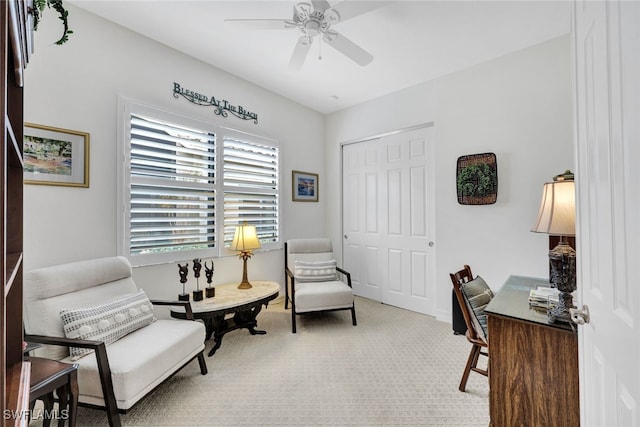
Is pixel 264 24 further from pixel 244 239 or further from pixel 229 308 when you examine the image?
pixel 229 308

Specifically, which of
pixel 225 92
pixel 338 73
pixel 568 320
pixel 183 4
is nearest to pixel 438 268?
pixel 568 320

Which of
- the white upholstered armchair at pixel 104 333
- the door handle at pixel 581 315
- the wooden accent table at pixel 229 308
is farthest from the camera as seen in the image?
the wooden accent table at pixel 229 308

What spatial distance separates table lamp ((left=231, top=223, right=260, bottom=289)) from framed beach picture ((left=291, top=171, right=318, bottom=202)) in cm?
117

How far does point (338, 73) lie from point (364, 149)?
124cm

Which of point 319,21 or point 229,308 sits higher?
point 319,21

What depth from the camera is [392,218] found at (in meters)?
3.96

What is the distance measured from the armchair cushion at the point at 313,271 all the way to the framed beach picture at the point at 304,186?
1.05 meters

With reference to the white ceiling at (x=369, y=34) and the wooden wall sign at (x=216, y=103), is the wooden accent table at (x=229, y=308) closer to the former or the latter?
the wooden wall sign at (x=216, y=103)

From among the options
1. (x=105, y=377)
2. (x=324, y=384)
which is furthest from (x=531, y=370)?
(x=105, y=377)

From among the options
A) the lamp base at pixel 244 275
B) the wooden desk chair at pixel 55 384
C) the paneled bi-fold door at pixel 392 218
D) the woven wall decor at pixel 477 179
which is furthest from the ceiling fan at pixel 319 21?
the wooden desk chair at pixel 55 384

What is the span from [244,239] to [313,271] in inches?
37.3

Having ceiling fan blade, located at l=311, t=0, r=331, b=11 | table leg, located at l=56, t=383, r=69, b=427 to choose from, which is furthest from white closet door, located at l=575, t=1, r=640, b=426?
table leg, located at l=56, t=383, r=69, b=427

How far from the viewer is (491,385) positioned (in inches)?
62.3

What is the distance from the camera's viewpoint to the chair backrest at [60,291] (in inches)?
68.4
